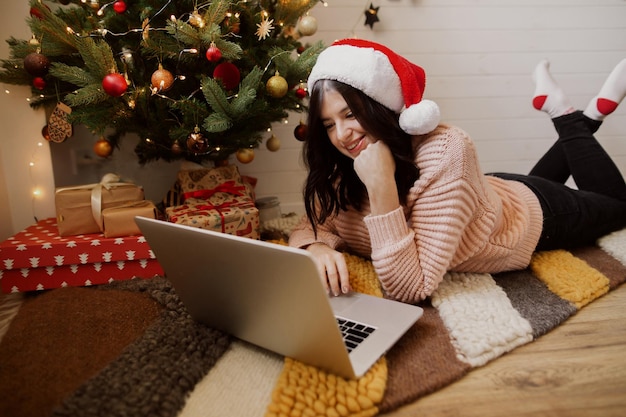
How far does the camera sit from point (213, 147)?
138cm

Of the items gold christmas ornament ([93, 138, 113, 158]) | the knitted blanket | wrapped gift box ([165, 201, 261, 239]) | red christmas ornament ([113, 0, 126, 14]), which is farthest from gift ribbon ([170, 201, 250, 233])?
red christmas ornament ([113, 0, 126, 14])

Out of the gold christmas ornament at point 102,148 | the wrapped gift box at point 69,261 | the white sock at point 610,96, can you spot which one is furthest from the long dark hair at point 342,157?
the white sock at point 610,96

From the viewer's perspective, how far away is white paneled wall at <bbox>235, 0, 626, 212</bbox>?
1.98 metres

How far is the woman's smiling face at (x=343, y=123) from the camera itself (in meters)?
0.97

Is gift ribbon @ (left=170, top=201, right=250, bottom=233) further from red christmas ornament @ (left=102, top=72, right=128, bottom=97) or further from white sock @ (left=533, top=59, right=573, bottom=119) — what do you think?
white sock @ (left=533, top=59, right=573, bottom=119)

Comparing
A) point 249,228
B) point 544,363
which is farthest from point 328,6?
point 544,363

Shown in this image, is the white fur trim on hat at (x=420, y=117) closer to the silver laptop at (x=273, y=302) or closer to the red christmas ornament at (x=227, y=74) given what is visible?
the silver laptop at (x=273, y=302)

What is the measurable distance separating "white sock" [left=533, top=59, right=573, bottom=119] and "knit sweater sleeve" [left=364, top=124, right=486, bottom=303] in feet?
2.56

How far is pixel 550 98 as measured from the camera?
1539 mm

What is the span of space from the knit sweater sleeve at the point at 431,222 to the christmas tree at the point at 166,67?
1.80ft

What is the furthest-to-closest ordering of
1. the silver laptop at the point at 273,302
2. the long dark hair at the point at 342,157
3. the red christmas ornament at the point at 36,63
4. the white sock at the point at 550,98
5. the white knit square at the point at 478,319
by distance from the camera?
1. the white sock at the point at 550,98
2. the red christmas ornament at the point at 36,63
3. the long dark hair at the point at 342,157
4. the white knit square at the point at 478,319
5. the silver laptop at the point at 273,302

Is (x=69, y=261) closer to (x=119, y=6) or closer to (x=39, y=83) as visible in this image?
(x=39, y=83)

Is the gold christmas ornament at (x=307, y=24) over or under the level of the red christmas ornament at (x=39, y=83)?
over

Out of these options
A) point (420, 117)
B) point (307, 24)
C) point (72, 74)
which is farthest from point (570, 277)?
point (72, 74)
